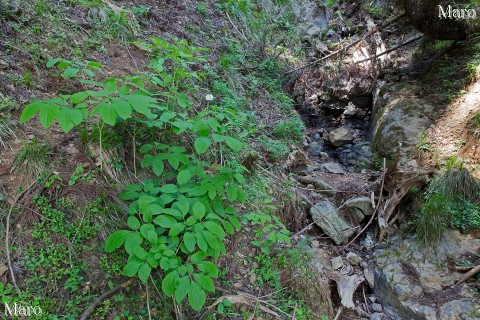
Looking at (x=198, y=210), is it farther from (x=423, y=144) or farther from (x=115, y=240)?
(x=423, y=144)

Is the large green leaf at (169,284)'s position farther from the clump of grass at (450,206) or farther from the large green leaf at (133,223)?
the clump of grass at (450,206)

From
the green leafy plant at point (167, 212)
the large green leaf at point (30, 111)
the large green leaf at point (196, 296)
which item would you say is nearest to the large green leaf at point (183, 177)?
the green leafy plant at point (167, 212)

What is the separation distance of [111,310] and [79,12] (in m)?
3.75

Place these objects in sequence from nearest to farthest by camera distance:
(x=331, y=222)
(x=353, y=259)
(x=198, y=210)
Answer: (x=198, y=210), (x=353, y=259), (x=331, y=222)

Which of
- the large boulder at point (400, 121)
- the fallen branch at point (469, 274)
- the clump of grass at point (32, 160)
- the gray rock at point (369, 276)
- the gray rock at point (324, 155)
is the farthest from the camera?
the gray rock at point (324, 155)

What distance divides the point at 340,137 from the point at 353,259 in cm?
292

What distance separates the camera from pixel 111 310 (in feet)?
6.19

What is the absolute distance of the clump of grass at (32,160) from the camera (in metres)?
2.14

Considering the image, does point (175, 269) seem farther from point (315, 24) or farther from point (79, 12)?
point (315, 24)

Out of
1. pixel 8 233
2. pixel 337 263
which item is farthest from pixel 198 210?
pixel 337 263

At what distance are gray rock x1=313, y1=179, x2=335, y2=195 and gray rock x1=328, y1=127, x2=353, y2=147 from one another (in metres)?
1.75

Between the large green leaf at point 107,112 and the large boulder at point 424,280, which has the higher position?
the large green leaf at point 107,112

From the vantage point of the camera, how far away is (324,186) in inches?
168

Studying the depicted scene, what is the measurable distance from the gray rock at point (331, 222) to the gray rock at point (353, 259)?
0.68 ft
